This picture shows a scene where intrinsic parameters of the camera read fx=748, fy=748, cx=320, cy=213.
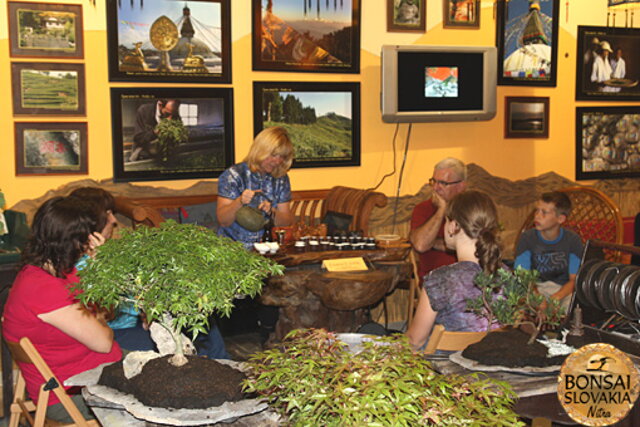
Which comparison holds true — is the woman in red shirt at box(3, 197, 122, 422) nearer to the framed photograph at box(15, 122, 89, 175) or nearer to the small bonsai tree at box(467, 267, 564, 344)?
the small bonsai tree at box(467, 267, 564, 344)

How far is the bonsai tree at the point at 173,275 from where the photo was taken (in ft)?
6.33

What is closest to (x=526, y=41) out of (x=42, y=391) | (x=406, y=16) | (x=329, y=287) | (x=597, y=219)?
(x=406, y=16)

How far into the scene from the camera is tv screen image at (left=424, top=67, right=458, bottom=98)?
638 cm

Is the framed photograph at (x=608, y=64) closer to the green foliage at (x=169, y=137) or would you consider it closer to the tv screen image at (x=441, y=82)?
the tv screen image at (x=441, y=82)

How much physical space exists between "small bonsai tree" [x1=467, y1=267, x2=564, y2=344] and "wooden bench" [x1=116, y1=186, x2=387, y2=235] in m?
2.83

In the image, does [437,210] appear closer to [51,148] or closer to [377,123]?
[377,123]

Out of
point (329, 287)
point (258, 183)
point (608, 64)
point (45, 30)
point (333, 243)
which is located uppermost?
point (45, 30)

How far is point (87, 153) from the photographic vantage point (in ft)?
18.2

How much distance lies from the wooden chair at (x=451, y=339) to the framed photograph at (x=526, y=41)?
4.61 meters

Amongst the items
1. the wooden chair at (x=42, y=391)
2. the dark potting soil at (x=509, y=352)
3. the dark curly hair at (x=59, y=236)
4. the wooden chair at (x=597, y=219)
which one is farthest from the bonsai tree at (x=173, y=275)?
the wooden chair at (x=597, y=219)

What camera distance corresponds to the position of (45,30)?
5.32 metres

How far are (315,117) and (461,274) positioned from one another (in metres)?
3.39

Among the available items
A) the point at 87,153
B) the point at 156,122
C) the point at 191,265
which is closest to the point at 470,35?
the point at 156,122

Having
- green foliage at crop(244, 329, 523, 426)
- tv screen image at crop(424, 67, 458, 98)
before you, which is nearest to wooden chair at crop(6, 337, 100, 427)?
green foliage at crop(244, 329, 523, 426)
